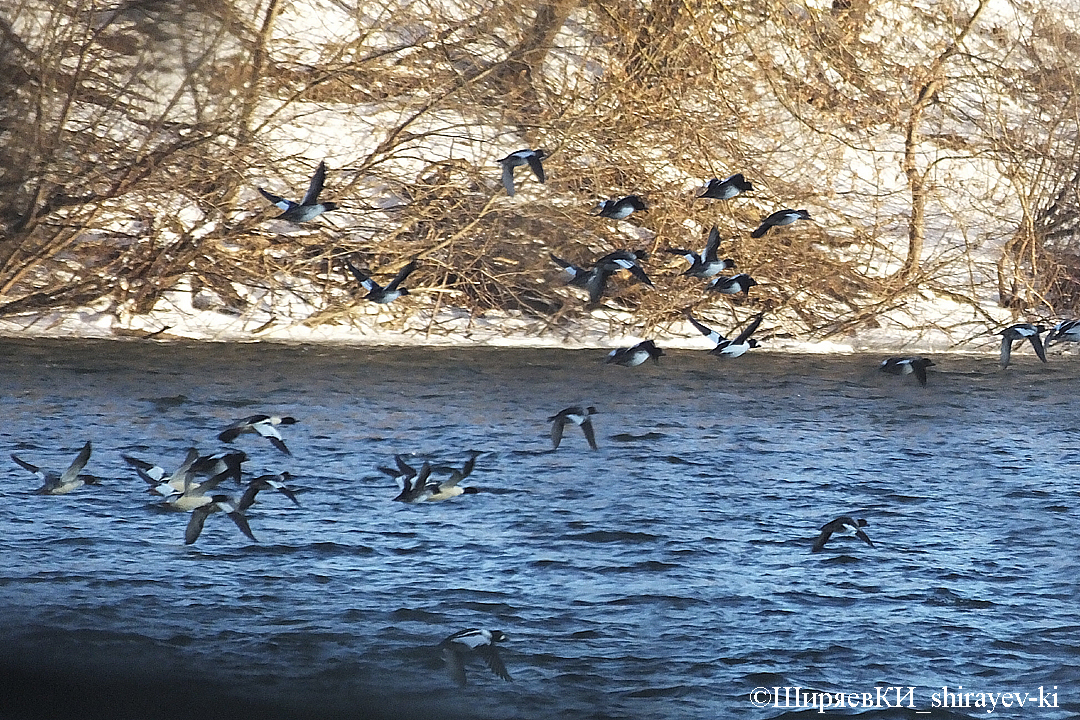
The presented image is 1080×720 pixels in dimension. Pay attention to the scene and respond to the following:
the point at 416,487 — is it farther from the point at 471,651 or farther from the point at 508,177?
the point at 508,177

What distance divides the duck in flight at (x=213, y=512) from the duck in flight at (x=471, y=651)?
196 centimetres

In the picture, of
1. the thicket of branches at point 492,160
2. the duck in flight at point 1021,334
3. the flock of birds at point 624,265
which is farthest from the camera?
the thicket of branches at point 492,160

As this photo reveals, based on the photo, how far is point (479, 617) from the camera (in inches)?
272

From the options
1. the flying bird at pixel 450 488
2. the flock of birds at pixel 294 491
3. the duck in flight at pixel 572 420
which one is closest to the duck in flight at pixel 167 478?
the flock of birds at pixel 294 491

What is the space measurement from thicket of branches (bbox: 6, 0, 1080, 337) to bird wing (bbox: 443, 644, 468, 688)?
9.53 m

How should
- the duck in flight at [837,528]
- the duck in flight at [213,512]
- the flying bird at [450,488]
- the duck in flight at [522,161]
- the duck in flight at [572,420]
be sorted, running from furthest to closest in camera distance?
the duck in flight at [522,161], the duck in flight at [572,420], the flying bird at [450,488], the duck in flight at [837,528], the duck in flight at [213,512]

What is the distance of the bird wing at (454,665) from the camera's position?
239 inches

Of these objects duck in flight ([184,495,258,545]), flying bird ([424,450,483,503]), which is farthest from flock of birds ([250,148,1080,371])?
duck in flight ([184,495,258,545])

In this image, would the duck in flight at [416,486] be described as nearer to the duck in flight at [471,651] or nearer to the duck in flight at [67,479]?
the duck in flight at [67,479]

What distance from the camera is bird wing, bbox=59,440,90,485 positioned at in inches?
331

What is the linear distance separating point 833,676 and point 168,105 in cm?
1159

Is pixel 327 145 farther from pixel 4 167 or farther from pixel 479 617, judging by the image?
pixel 479 617

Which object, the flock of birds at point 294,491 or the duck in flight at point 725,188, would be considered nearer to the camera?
the flock of birds at point 294,491

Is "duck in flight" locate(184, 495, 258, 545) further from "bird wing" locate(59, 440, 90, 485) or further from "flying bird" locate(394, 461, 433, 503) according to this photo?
"flying bird" locate(394, 461, 433, 503)
